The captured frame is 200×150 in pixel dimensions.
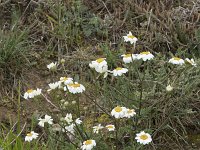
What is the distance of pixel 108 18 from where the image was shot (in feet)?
11.5

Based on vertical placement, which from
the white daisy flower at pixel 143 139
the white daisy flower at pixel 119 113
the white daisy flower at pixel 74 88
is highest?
the white daisy flower at pixel 74 88

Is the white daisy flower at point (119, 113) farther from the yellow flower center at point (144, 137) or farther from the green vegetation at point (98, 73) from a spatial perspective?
the green vegetation at point (98, 73)

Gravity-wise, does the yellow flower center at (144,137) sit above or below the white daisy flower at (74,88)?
below

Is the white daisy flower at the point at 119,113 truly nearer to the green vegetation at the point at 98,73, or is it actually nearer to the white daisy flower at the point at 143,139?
the white daisy flower at the point at 143,139

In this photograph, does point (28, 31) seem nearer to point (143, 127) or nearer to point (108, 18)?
point (108, 18)

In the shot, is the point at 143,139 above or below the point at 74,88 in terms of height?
below

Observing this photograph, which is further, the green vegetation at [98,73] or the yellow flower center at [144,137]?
the green vegetation at [98,73]

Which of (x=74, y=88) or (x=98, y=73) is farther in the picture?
(x=98, y=73)

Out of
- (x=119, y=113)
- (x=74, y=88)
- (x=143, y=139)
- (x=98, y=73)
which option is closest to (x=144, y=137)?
(x=143, y=139)

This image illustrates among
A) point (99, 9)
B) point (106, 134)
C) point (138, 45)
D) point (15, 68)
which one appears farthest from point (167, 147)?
point (99, 9)

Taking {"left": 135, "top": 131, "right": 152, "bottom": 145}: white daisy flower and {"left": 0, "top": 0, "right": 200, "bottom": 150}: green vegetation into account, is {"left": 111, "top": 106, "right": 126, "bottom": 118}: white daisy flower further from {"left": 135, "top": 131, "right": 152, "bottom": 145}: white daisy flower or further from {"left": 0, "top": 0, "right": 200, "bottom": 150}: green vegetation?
{"left": 0, "top": 0, "right": 200, "bottom": 150}: green vegetation

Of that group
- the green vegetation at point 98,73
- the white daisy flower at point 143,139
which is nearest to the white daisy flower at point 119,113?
the white daisy flower at point 143,139

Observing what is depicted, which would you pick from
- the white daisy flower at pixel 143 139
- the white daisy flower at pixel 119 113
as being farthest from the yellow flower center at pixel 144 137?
the white daisy flower at pixel 119 113

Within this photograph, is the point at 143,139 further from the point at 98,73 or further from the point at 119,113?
the point at 98,73
